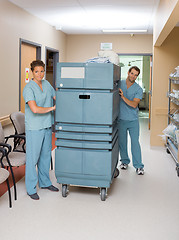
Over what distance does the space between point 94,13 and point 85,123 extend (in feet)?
10.9

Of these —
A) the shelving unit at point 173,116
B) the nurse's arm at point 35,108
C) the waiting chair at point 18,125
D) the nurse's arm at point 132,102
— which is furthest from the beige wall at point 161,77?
the nurse's arm at point 35,108

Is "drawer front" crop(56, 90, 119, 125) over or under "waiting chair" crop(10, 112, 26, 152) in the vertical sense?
over

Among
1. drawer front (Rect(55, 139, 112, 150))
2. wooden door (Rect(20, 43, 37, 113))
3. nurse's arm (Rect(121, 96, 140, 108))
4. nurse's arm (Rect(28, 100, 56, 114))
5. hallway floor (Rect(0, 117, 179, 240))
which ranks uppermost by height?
wooden door (Rect(20, 43, 37, 113))

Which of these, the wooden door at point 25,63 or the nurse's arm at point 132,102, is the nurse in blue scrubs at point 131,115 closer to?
the nurse's arm at point 132,102

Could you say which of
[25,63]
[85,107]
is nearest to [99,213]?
[85,107]

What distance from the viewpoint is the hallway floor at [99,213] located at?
2.67m

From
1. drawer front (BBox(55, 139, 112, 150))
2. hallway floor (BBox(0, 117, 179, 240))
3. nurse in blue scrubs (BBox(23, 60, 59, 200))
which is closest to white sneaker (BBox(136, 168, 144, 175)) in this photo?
hallway floor (BBox(0, 117, 179, 240))

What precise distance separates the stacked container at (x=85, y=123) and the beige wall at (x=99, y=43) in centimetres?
561

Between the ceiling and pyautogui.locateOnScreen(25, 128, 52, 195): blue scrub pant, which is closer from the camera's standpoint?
pyautogui.locateOnScreen(25, 128, 52, 195): blue scrub pant

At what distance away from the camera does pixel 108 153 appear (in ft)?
10.8

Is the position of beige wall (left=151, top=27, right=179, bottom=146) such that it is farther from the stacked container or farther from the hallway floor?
the stacked container

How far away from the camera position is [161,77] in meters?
6.14

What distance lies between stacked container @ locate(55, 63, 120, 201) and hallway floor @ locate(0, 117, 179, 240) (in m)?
0.24

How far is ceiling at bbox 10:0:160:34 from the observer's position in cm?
521
